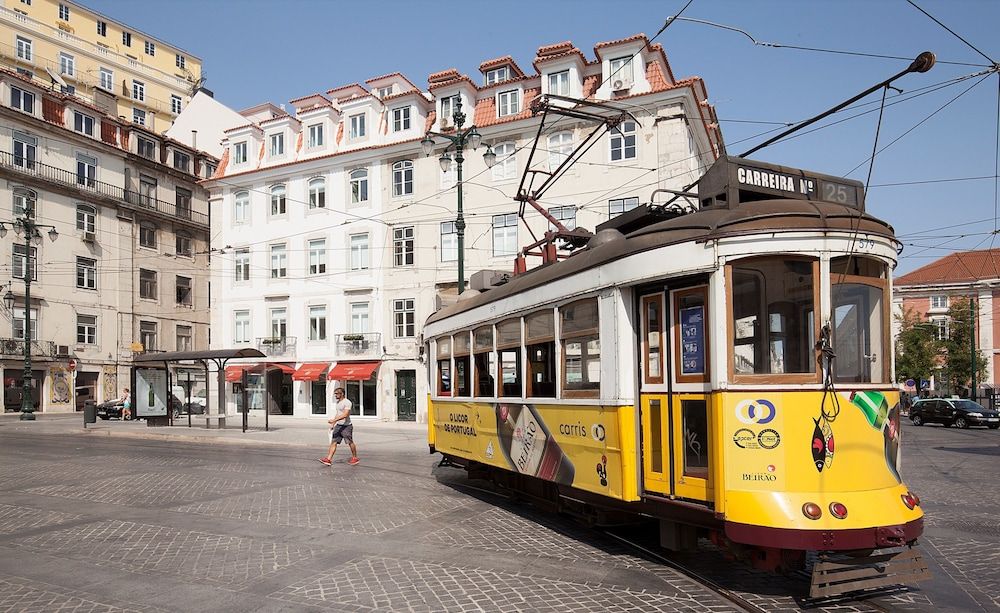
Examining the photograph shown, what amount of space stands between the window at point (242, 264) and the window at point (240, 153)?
191 inches

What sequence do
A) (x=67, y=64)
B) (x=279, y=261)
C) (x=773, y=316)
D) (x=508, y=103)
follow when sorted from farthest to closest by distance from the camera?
(x=67, y=64)
(x=279, y=261)
(x=508, y=103)
(x=773, y=316)

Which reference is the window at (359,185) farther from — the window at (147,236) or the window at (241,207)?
the window at (147,236)

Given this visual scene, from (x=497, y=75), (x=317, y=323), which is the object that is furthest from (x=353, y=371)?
(x=497, y=75)

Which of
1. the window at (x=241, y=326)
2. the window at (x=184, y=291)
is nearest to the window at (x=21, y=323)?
the window at (x=184, y=291)

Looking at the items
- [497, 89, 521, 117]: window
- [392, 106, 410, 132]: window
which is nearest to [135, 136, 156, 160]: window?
[392, 106, 410, 132]: window

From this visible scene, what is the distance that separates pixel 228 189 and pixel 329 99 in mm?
7185

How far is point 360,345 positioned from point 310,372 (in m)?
2.93

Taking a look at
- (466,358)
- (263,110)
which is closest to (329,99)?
(263,110)

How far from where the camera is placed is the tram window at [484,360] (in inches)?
408

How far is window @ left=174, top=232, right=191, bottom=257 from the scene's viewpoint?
5363cm

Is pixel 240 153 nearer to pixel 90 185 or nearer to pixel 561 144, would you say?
pixel 90 185

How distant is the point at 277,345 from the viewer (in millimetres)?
38156

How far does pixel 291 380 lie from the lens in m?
38.4

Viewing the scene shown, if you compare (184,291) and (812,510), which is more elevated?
(184,291)
